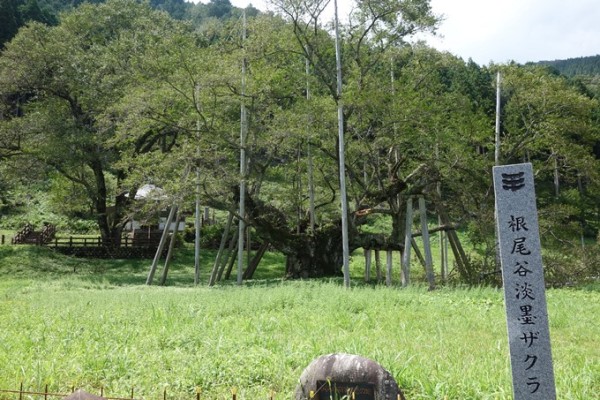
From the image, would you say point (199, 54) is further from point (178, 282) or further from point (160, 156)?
point (178, 282)

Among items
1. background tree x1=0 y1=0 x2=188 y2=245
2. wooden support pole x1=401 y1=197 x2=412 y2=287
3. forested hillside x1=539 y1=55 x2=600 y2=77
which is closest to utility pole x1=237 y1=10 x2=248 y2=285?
wooden support pole x1=401 y1=197 x2=412 y2=287

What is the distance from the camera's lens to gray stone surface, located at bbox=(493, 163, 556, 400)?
479cm

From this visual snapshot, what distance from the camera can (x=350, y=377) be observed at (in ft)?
16.9

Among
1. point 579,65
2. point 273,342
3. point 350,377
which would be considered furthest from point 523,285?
point 579,65

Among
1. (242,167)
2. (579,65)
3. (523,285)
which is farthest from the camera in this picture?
(579,65)

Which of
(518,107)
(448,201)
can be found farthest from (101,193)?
(518,107)

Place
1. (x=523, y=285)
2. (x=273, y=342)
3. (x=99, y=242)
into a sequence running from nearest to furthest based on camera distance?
(x=523, y=285) < (x=273, y=342) < (x=99, y=242)

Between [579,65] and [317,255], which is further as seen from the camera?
[579,65]

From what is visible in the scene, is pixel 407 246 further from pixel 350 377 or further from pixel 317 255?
pixel 350 377

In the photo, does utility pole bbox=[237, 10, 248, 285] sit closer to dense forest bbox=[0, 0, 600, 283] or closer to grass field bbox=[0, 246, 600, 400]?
dense forest bbox=[0, 0, 600, 283]

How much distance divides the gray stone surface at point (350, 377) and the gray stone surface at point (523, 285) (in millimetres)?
1097

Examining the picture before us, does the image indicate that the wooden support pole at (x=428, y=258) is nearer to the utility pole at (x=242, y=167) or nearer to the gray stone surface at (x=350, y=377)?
the utility pole at (x=242, y=167)

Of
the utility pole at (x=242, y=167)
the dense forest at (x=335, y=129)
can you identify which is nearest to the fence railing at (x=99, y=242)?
the dense forest at (x=335, y=129)

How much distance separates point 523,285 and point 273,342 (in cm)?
361
